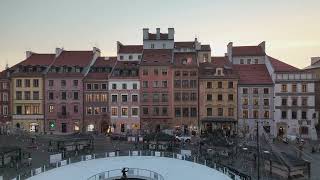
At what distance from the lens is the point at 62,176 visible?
39.3 metres

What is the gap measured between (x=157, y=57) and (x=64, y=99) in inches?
767

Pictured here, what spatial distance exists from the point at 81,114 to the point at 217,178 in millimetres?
43973

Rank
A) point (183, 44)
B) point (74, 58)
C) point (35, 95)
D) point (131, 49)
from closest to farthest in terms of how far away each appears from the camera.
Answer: point (35, 95)
point (74, 58)
point (131, 49)
point (183, 44)

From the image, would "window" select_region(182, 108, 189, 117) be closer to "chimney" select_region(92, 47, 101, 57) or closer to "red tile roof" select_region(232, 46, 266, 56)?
"red tile roof" select_region(232, 46, 266, 56)

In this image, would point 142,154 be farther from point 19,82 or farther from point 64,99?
point 19,82

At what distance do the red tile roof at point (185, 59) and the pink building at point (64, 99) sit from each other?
17.7m

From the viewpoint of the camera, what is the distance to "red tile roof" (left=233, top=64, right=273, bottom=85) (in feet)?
241

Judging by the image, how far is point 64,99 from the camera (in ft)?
253

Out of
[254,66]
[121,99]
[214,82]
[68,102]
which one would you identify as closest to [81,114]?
[68,102]

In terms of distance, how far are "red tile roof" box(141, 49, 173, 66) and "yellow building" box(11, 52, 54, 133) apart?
20032 millimetres

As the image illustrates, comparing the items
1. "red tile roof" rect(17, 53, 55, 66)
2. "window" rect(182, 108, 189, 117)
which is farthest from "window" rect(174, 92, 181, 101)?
"red tile roof" rect(17, 53, 55, 66)

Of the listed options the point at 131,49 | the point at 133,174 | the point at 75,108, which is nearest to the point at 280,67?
the point at 131,49

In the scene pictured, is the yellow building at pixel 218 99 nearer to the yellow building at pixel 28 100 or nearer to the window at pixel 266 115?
the window at pixel 266 115

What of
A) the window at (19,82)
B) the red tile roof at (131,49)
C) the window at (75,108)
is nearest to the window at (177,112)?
the red tile roof at (131,49)
